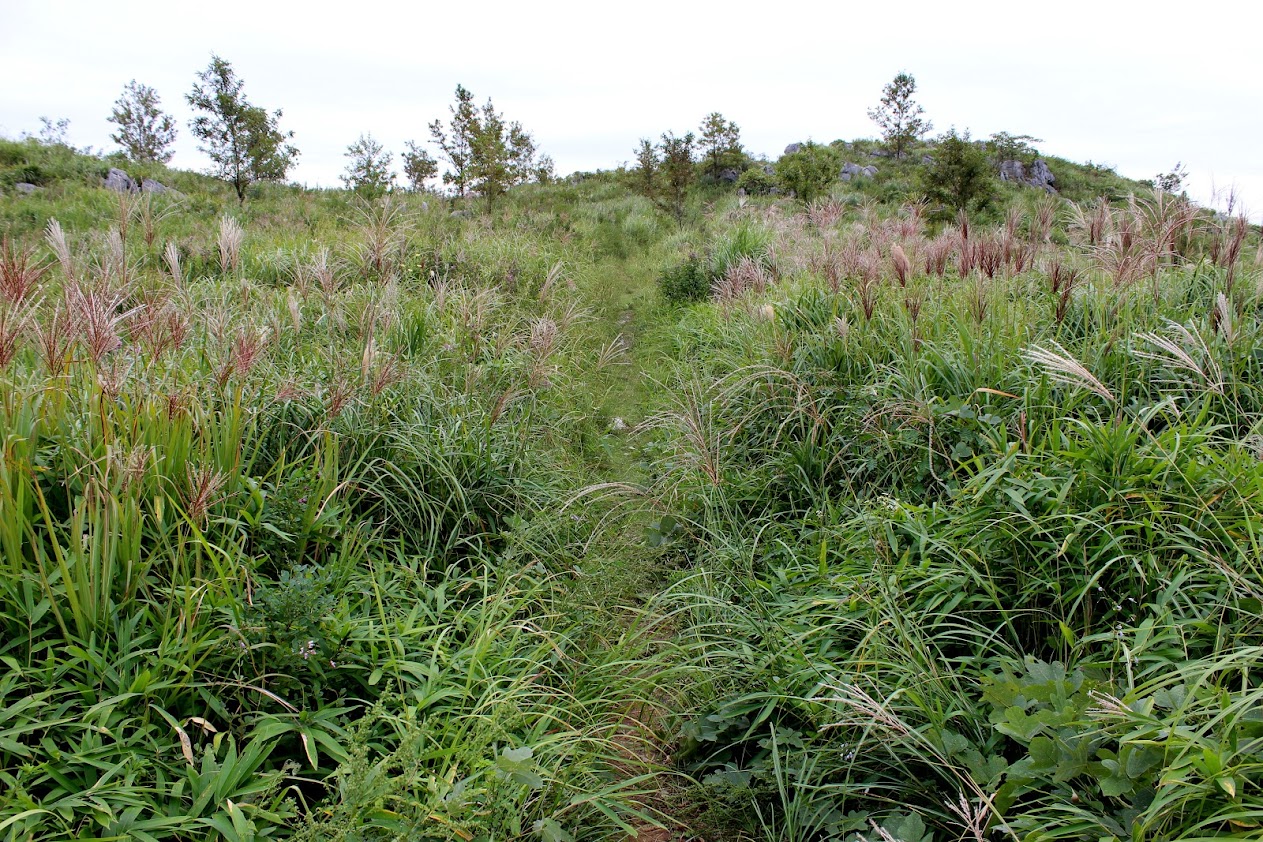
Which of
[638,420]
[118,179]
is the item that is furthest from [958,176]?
[118,179]

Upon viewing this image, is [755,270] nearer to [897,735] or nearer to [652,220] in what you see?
[897,735]

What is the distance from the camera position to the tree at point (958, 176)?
16812 mm

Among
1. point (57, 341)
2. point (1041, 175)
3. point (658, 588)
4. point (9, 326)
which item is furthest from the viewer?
point (1041, 175)

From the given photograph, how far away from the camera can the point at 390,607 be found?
9.26 ft

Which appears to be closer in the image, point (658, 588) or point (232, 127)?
point (658, 588)

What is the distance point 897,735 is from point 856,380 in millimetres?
2721

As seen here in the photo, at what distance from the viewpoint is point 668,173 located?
885 inches

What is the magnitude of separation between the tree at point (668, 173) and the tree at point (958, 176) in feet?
24.4

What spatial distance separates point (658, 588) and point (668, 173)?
68.6 ft


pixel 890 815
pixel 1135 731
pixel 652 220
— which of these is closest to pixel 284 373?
pixel 890 815

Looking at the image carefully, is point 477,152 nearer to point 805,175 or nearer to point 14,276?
point 805,175

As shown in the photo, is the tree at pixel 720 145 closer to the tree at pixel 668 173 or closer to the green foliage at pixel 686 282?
the tree at pixel 668 173

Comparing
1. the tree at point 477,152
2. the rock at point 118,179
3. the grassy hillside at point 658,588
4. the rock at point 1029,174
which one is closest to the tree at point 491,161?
the tree at point 477,152

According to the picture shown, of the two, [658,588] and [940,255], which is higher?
[940,255]
